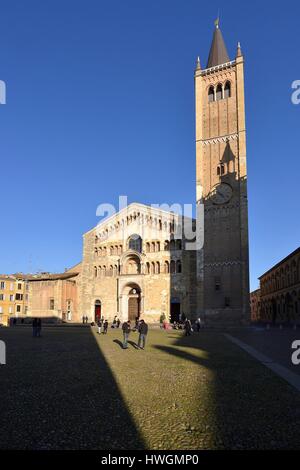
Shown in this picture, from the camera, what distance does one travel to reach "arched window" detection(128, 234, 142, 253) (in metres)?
46.0

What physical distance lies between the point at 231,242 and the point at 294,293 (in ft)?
58.2

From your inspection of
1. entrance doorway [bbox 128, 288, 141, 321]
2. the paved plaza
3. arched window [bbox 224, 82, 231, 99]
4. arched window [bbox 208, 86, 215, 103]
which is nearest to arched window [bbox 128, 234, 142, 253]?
entrance doorway [bbox 128, 288, 141, 321]

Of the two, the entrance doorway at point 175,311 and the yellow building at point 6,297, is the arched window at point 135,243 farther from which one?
the yellow building at point 6,297

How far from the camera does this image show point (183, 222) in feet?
143

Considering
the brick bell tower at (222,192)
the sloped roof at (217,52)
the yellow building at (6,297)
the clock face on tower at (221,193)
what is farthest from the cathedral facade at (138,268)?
the yellow building at (6,297)

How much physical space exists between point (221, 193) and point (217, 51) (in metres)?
19.5

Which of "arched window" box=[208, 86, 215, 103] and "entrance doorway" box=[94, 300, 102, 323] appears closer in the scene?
"arched window" box=[208, 86, 215, 103]

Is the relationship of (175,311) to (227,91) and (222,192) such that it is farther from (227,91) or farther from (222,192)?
Answer: (227,91)

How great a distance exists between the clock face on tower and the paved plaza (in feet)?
93.9

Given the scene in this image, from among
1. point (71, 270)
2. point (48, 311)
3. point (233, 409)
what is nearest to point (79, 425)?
point (233, 409)

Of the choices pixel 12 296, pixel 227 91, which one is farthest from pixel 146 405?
pixel 12 296

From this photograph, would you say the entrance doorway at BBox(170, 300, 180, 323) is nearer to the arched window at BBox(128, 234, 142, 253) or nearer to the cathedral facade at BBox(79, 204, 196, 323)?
the cathedral facade at BBox(79, 204, 196, 323)

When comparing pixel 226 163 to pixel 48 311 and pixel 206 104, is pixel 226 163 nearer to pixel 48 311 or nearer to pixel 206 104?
pixel 206 104

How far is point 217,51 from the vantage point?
48.0m
